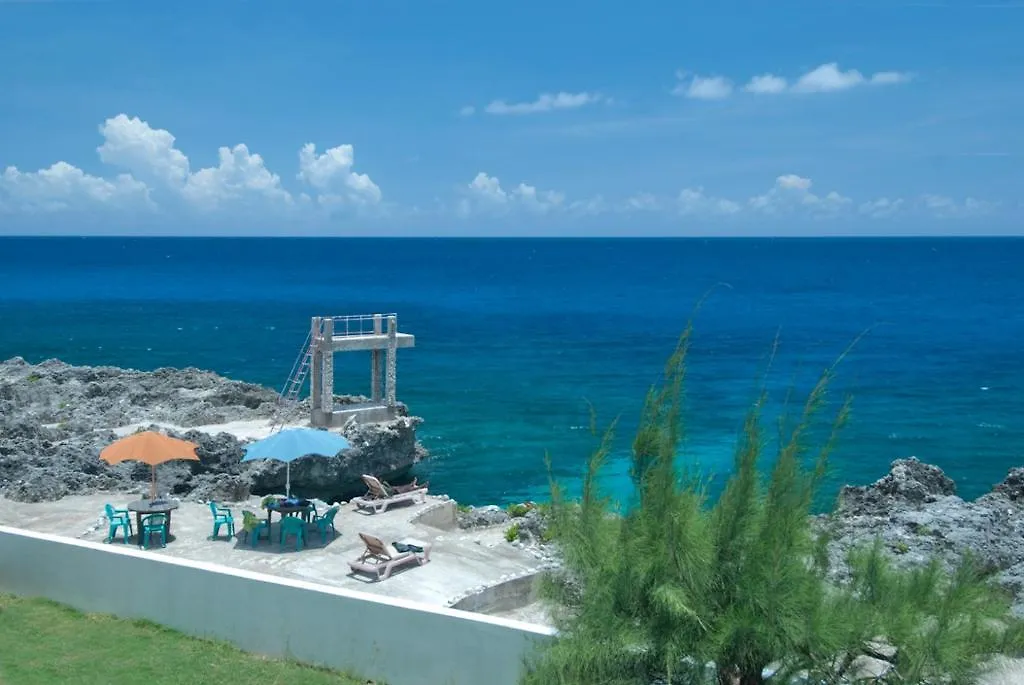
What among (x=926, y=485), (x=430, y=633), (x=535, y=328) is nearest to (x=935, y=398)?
(x=926, y=485)

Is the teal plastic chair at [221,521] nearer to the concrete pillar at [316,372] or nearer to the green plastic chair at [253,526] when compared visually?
the green plastic chair at [253,526]

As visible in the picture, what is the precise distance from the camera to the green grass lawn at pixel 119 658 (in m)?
10.8

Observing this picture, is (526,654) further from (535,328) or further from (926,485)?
(535,328)

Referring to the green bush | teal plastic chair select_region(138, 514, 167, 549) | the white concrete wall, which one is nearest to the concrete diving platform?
the green bush

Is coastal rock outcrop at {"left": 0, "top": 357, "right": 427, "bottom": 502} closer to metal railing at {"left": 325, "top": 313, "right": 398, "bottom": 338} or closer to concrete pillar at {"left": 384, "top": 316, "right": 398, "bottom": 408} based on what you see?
concrete pillar at {"left": 384, "top": 316, "right": 398, "bottom": 408}

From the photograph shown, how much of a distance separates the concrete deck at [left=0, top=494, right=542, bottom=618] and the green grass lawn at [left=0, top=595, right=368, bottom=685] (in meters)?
3.79

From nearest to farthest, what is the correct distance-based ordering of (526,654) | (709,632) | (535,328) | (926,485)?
1. (709,632)
2. (526,654)
3. (926,485)
4. (535,328)

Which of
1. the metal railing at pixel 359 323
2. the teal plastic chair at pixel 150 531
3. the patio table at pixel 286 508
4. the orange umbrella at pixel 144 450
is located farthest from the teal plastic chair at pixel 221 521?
the metal railing at pixel 359 323

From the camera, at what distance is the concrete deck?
52.1 ft

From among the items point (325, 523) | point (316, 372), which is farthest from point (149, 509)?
point (316, 372)

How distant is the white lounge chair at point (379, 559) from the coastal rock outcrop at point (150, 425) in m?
6.49

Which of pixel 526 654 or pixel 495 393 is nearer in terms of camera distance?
pixel 526 654

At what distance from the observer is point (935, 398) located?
170 ft

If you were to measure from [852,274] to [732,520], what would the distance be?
16299cm
